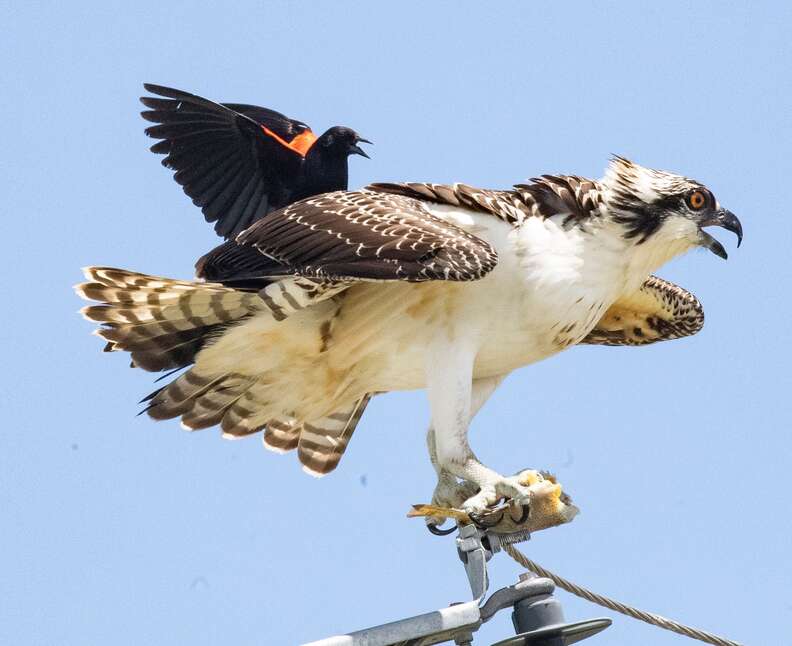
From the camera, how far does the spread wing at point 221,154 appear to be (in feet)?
34.0

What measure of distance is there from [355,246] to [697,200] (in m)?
1.95

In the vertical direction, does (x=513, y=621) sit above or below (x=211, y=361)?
below

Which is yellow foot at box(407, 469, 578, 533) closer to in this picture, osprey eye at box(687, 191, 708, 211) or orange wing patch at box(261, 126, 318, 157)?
osprey eye at box(687, 191, 708, 211)

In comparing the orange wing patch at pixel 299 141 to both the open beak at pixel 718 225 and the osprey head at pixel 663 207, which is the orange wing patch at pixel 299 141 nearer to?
the osprey head at pixel 663 207

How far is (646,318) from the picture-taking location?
352 inches

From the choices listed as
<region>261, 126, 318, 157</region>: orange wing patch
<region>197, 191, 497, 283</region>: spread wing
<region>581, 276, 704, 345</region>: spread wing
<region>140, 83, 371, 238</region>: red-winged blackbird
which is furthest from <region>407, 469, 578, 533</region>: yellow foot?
<region>261, 126, 318, 157</region>: orange wing patch

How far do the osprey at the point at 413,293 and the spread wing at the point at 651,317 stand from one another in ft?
2.28

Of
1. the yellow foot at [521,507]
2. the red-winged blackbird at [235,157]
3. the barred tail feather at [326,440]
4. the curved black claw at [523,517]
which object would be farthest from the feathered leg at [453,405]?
the red-winged blackbird at [235,157]

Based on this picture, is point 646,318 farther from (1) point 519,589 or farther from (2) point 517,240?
(1) point 519,589

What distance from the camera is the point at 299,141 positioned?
10891mm

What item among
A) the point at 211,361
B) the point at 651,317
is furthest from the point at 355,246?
the point at 651,317

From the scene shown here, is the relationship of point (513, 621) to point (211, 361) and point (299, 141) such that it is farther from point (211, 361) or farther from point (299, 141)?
point (299, 141)

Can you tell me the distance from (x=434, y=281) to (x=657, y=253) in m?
1.40

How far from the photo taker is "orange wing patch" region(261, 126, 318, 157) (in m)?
10.5
